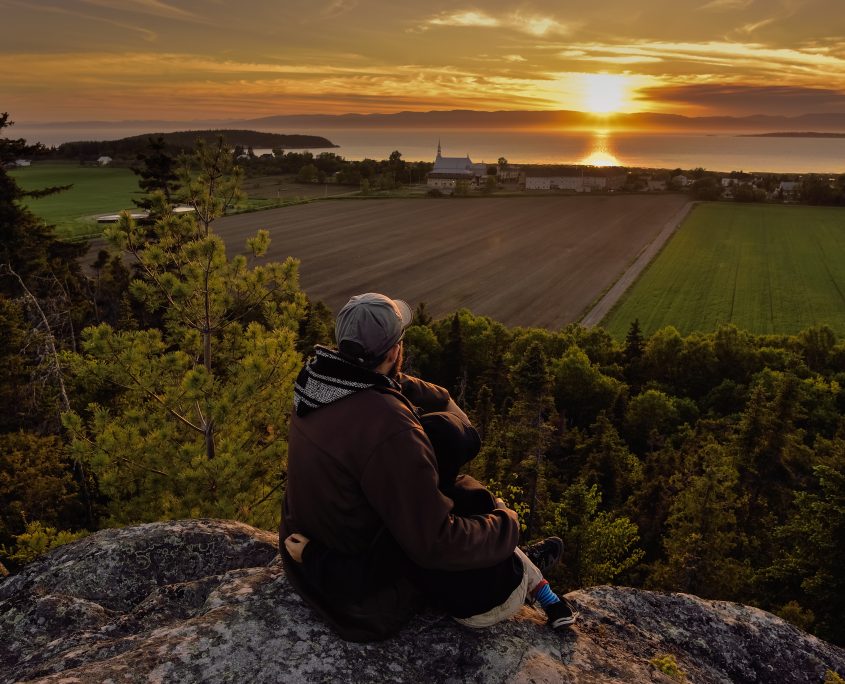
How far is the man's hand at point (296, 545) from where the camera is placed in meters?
4.19

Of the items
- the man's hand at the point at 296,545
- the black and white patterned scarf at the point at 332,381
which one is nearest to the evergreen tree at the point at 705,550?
the man's hand at the point at 296,545

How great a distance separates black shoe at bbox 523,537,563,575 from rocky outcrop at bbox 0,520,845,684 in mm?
491

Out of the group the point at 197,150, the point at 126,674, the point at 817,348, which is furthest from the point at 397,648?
the point at 817,348

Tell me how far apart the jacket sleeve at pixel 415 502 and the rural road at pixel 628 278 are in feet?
196

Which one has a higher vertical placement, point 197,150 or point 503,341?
point 197,150

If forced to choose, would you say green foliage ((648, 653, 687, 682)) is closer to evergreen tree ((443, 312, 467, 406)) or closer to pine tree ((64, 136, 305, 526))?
pine tree ((64, 136, 305, 526))

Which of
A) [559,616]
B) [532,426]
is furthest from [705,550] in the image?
[559,616]

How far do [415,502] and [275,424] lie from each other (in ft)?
30.5

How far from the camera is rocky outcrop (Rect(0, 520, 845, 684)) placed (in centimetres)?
403

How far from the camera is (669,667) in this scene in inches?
192

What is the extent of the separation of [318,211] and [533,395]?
10557 cm

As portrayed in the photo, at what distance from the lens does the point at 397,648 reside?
A: 4305 millimetres

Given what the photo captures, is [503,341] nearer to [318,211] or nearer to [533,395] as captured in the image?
[533,395]

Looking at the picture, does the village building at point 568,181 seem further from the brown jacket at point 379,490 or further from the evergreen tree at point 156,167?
the brown jacket at point 379,490
